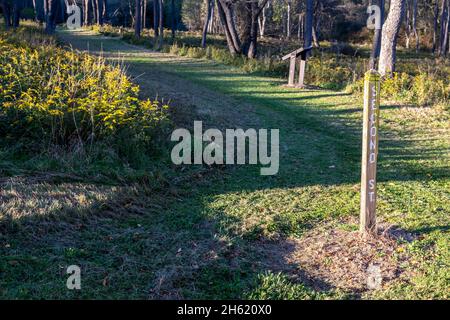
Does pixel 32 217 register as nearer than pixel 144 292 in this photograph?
No

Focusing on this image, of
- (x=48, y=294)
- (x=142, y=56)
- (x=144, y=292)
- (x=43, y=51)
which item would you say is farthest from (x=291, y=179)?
(x=142, y=56)

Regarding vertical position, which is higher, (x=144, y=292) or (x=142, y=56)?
(x=142, y=56)

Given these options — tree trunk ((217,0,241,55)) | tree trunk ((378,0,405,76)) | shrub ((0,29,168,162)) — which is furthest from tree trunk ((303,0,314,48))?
shrub ((0,29,168,162))

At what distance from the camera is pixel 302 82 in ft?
49.1

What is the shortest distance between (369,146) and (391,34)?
406 inches

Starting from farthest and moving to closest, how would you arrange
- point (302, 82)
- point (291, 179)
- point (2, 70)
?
point (302, 82) < point (2, 70) < point (291, 179)

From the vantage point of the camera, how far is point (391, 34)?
46.1ft

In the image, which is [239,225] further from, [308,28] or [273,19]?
[273,19]

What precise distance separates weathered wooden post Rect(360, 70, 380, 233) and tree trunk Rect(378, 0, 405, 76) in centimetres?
991

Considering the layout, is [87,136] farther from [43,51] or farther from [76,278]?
[43,51]

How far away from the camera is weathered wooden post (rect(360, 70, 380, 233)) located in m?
4.78
